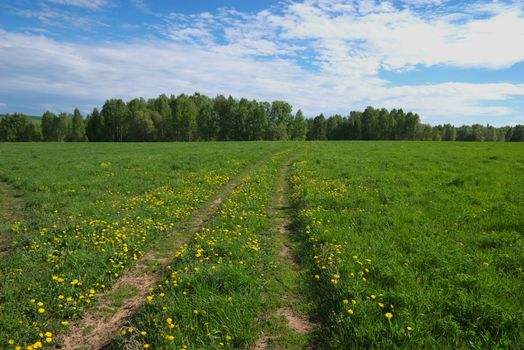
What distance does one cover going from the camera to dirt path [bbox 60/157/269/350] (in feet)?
16.3

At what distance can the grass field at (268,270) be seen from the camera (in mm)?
4805

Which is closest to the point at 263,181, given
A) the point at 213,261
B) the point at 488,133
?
the point at 213,261

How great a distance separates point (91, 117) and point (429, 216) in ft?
381

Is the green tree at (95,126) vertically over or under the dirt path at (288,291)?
over

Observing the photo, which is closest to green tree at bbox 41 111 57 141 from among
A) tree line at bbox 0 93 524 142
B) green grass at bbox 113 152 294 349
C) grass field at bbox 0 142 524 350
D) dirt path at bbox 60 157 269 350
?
tree line at bbox 0 93 524 142

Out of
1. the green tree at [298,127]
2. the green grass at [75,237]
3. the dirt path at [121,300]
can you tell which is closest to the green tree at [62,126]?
the green tree at [298,127]

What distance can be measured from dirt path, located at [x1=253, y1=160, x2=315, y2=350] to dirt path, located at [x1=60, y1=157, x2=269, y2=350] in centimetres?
256

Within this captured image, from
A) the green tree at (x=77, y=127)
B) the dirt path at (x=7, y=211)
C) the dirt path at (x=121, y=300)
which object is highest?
the green tree at (x=77, y=127)

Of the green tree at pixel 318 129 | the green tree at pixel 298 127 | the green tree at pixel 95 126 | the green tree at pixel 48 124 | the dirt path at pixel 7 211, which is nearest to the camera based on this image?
the dirt path at pixel 7 211

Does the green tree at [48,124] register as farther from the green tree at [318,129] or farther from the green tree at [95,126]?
the green tree at [318,129]

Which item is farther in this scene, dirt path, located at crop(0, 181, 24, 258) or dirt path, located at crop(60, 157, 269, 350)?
dirt path, located at crop(0, 181, 24, 258)

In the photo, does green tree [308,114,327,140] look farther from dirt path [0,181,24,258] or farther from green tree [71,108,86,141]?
dirt path [0,181,24,258]

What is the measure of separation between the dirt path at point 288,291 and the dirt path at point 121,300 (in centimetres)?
256

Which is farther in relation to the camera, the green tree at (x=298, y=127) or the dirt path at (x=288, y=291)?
the green tree at (x=298, y=127)
